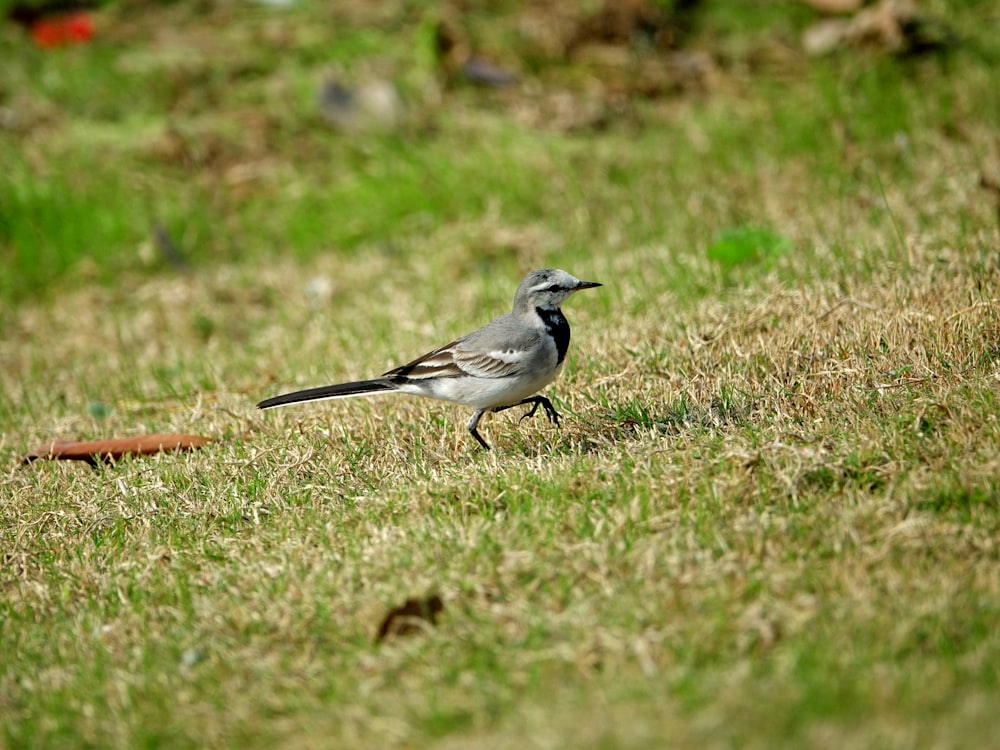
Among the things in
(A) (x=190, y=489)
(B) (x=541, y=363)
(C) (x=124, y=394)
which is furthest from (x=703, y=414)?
(C) (x=124, y=394)

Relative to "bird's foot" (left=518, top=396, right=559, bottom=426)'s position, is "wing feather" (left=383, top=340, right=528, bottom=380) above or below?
above

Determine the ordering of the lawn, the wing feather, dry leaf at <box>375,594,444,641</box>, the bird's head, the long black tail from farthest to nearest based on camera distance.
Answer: the bird's head
the long black tail
the wing feather
dry leaf at <box>375,594,444,641</box>
the lawn

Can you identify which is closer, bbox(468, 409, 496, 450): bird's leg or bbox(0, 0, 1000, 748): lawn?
bbox(0, 0, 1000, 748): lawn

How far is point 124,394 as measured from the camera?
795 centimetres

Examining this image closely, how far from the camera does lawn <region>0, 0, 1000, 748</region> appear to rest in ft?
12.5

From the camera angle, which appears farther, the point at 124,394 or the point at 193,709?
the point at 124,394

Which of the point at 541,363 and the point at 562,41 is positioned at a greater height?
the point at 562,41

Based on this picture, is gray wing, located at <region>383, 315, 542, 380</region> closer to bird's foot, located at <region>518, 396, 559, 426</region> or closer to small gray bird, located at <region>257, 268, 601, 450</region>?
small gray bird, located at <region>257, 268, 601, 450</region>

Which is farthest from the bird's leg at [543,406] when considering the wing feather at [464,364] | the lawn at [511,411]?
the wing feather at [464,364]

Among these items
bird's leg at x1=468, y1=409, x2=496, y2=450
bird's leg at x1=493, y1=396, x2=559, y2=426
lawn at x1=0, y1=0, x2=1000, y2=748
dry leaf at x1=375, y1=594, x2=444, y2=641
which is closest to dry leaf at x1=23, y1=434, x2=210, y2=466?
lawn at x1=0, y1=0, x2=1000, y2=748

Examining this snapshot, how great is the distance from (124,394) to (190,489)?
8.27 ft

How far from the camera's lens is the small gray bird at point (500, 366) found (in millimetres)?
5750

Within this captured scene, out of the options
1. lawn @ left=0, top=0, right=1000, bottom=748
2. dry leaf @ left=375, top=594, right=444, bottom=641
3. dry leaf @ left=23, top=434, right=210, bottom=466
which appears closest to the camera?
lawn @ left=0, top=0, right=1000, bottom=748

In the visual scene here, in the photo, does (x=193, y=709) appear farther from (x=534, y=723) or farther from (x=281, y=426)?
(x=281, y=426)
